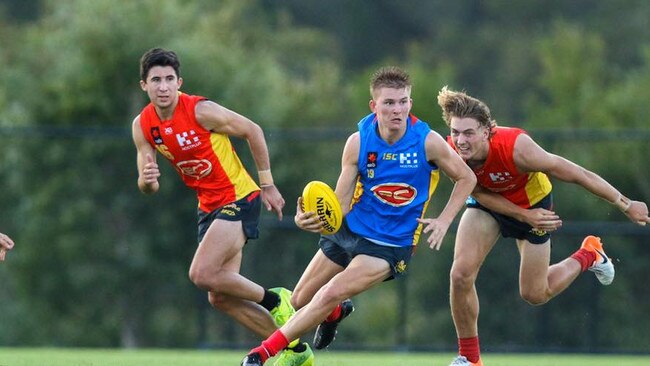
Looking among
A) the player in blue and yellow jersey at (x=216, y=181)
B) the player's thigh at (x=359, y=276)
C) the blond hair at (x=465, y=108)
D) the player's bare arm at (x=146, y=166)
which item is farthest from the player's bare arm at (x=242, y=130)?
the blond hair at (x=465, y=108)

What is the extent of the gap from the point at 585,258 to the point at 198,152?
3.02m

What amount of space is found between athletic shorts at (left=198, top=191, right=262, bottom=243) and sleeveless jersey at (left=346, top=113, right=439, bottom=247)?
1.00 metres

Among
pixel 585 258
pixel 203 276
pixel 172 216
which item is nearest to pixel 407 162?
pixel 203 276

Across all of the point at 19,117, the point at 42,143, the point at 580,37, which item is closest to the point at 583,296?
the point at 42,143

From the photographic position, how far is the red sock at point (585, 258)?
10.8 metres

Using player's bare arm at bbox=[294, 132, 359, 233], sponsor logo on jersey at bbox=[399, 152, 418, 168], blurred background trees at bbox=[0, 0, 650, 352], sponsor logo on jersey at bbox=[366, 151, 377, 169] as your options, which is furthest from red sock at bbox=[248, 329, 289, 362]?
blurred background trees at bbox=[0, 0, 650, 352]

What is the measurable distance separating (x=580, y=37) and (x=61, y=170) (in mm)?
18423

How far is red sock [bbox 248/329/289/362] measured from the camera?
8664mm

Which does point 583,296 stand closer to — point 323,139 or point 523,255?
point 323,139

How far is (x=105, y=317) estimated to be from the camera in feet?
59.3

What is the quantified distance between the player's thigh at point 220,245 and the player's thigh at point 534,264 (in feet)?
6.34

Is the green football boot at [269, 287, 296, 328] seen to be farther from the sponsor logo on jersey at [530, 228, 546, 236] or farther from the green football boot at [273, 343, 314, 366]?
the sponsor logo on jersey at [530, 228, 546, 236]

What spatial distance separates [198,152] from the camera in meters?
9.84

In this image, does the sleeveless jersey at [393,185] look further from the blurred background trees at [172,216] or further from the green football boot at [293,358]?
the blurred background trees at [172,216]
